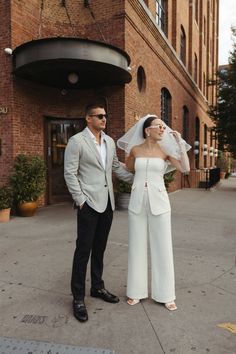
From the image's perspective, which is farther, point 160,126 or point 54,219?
point 54,219

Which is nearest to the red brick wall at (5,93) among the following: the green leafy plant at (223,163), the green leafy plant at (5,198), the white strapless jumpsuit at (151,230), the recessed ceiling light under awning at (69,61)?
the recessed ceiling light under awning at (69,61)

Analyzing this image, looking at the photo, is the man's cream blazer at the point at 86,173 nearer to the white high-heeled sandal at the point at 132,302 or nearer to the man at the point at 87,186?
the man at the point at 87,186

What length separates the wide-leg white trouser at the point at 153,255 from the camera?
137 inches

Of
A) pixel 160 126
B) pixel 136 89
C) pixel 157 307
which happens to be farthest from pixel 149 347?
pixel 136 89

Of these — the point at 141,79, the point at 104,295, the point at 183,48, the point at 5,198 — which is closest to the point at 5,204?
the point at 5,198

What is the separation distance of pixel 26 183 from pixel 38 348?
20.0ft

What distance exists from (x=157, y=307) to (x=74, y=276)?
92 cm

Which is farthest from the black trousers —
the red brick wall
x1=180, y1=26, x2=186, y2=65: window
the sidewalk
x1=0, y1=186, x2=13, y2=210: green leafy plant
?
x1=180, y1=26, x2=186, y2=65: window

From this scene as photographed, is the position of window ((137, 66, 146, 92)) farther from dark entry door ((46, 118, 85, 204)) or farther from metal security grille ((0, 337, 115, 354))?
metal security grille ((0, 337, 115, 354))

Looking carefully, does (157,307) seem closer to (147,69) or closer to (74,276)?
(74,276)

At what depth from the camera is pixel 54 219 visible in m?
8.09

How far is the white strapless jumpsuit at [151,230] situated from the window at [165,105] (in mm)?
11985

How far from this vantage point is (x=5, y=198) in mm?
7832

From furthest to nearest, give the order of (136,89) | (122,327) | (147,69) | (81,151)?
(147,69) → (136,89) → (81,151) → (122,327)
